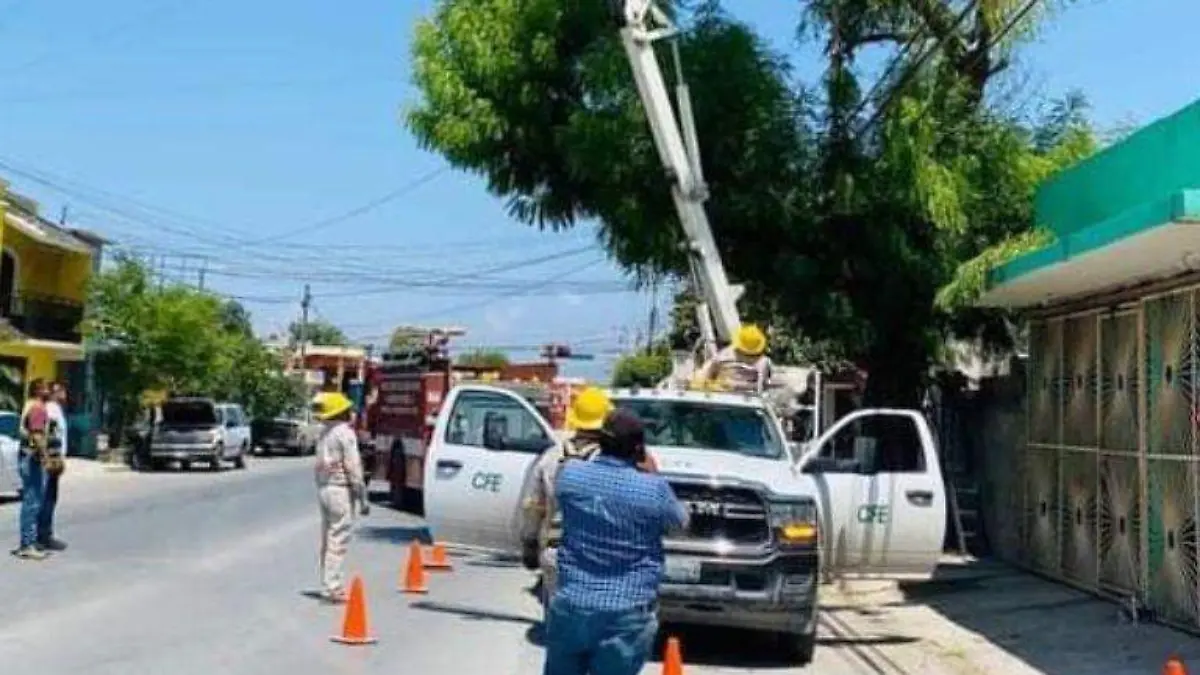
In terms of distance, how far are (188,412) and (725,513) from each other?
34.4m

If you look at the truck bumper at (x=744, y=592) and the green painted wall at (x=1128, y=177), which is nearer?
the truck bumper at (x=744, y=592)

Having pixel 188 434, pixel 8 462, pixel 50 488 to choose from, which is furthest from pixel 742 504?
pixel 188 434

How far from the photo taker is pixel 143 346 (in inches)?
1876

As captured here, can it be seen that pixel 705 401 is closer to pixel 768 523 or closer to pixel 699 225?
pixel 768 523

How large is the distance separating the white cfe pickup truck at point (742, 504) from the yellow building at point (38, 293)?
31.3 meters

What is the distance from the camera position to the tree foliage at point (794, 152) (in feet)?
64.5

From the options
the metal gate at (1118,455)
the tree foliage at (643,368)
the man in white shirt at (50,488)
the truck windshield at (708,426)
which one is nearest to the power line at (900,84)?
the metal gate at (1118,455)

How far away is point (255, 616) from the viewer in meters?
12.9

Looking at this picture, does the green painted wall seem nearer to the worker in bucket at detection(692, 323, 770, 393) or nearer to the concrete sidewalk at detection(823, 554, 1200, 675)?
the worker in bucket at detection(692, 323, 770, 393)

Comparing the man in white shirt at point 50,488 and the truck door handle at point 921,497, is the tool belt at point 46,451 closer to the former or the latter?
the man in white shirt at point 50,488

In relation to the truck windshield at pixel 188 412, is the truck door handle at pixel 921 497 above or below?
below

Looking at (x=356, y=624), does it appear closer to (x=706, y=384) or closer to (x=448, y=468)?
(x=448, y=468)

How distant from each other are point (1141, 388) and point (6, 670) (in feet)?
31.0

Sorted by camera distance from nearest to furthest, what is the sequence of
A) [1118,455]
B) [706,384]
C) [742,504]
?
1. [742,504]
2. [1118,455]
3. [706,384]
